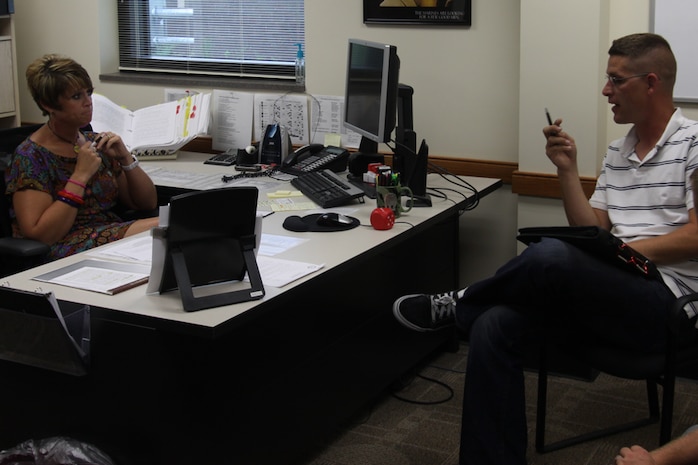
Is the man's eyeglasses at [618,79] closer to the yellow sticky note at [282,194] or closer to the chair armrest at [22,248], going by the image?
the yellow sticky note at [282,194]

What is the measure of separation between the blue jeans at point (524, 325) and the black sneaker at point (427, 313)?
241 millimetres

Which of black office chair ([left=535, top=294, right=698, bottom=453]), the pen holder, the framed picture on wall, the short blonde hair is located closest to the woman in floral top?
the short blonde hair

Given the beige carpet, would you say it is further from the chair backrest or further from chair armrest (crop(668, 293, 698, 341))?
the chair backrest

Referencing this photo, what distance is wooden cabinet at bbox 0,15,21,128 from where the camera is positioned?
4.35m

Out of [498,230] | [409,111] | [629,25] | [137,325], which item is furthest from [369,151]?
[137,325]

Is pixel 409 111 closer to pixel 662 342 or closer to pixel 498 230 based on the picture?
pixel 498 230

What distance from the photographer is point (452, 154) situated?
372 centimetres

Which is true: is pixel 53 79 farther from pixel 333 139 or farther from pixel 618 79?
pixel 618 79

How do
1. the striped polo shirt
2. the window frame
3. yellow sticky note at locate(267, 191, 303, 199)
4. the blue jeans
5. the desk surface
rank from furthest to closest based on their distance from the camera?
the window frame < yellow sticky note at locate(267, 191, 303, 199) < the striped polo shirt < the blue jeans < the desk surface

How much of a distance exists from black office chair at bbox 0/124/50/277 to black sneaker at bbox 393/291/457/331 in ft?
3.77

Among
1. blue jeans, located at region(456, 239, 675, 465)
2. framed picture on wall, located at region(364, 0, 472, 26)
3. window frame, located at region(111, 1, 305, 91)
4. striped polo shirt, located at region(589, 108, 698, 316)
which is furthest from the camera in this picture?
window frame, located at region(111, 1, 305, 91)

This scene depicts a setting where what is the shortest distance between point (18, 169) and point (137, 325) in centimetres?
114

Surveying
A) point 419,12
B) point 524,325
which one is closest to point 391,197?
point 524,325

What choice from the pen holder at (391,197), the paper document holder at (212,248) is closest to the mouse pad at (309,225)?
the pen holder at (391,197)
